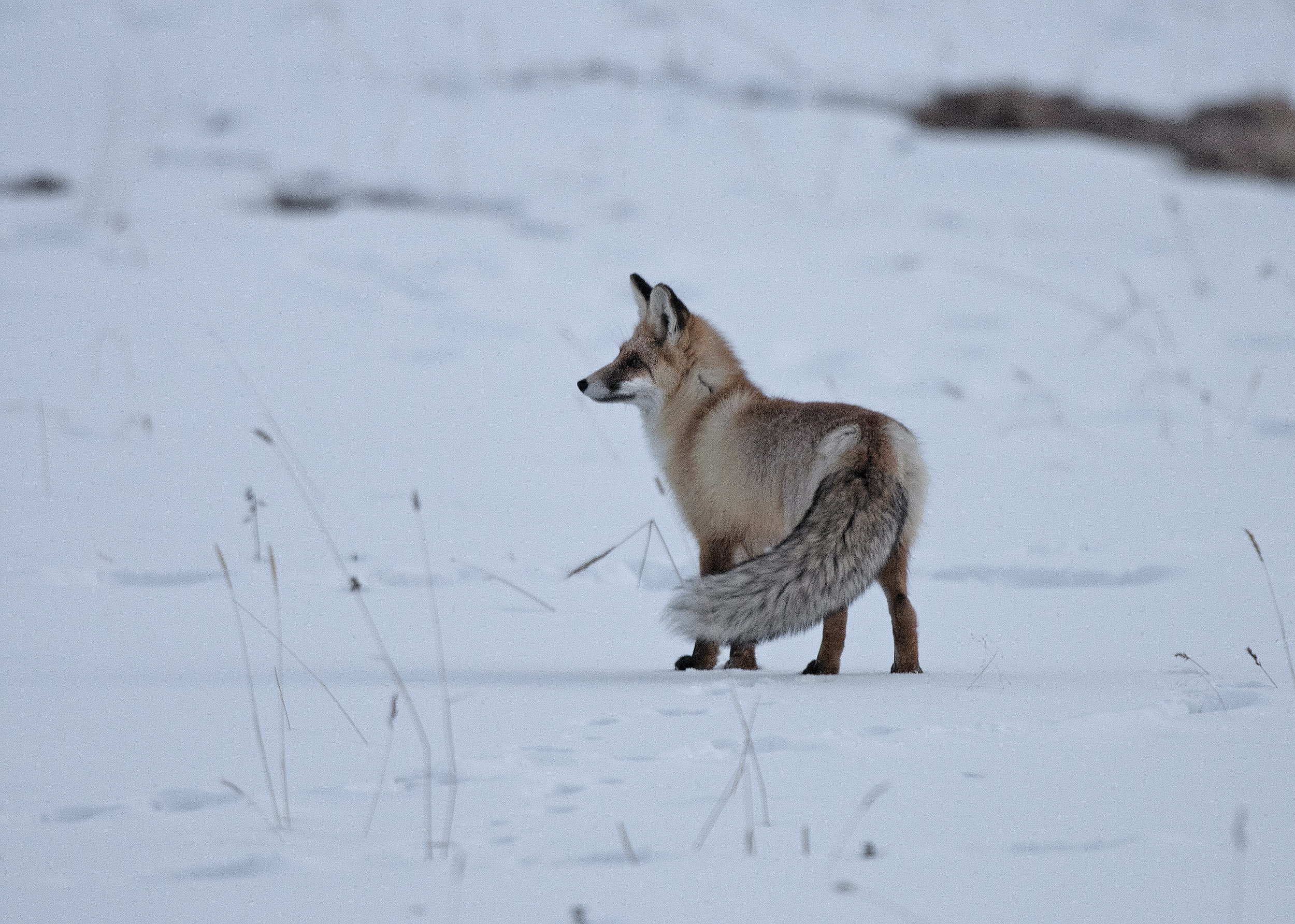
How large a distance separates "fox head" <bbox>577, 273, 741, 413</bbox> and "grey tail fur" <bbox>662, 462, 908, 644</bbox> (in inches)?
41.3

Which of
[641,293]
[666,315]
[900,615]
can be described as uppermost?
[641,293]

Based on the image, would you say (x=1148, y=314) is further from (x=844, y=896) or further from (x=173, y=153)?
(x=173, y=153)

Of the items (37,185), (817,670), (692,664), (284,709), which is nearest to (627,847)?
(284,709)

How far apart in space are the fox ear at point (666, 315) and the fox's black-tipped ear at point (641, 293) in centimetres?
3

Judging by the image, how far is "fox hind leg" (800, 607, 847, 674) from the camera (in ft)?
11.8

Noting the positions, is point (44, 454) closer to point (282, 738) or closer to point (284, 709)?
point (284, 709)

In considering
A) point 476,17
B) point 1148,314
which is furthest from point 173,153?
point 1148,314

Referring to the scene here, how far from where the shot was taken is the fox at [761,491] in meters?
3.22

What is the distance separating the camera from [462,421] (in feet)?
22.6

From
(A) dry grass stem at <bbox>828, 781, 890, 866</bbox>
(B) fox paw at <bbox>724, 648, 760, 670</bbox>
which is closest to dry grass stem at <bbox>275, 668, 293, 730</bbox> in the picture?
(A) dry grass stem at <bbox>828, 781, 890, 866</bbox>

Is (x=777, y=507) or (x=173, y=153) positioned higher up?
(x=173, y=153)

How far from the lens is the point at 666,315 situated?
4.36 metres

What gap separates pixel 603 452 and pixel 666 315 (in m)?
2.42

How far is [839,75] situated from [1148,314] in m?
4.96
